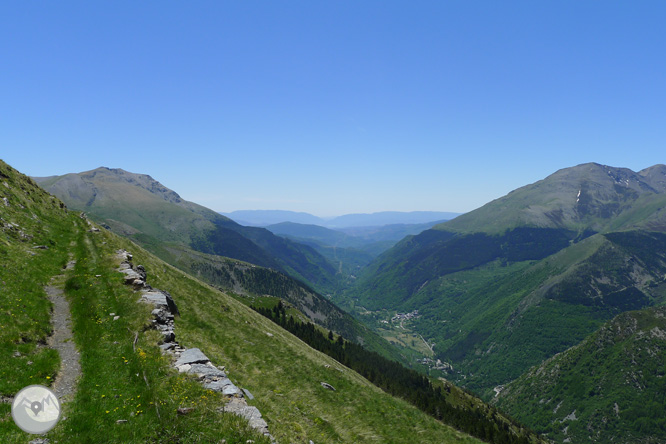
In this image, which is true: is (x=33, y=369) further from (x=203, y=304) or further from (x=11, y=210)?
(x=11, y=210)

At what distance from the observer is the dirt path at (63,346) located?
1800 centimetres

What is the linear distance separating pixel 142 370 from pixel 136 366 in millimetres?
661

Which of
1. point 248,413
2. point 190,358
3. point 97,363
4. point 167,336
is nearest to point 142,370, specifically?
point 97,363

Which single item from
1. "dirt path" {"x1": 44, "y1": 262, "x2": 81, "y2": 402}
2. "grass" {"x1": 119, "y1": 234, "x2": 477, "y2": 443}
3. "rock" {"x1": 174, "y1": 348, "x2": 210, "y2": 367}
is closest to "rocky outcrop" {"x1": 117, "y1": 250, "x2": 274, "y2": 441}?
"rock" {"x1": 174, "y1": 348, "x2": 210, "y2": 367}

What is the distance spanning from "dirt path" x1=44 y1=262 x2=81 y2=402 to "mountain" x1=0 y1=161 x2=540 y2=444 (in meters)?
0.13

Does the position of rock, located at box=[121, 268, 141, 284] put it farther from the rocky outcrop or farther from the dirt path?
the dirt path

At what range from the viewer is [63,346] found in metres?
23.1

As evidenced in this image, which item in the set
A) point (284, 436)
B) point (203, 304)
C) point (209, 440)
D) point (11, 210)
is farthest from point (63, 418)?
point (11, 210)

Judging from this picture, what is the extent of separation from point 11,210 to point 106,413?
169 ft

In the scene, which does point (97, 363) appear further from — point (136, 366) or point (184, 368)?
point (184, 368)

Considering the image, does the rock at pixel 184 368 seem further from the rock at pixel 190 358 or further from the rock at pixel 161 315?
the rock at pixel 161 315

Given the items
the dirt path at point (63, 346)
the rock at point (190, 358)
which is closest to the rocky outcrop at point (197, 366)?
the rock at point (190, 358)

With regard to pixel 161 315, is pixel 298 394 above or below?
below

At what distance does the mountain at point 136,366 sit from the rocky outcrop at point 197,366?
21 cm
